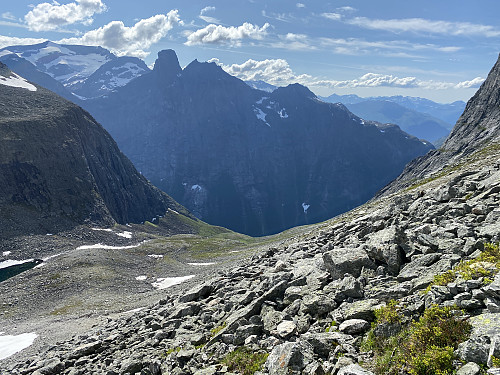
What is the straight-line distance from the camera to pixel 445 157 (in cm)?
14762

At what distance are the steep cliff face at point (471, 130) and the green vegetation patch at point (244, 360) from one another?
443ft

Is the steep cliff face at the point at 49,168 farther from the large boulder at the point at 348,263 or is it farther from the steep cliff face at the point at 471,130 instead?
the steep cliff face at the point at 471,130

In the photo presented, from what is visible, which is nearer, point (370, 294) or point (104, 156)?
point (370, 294)

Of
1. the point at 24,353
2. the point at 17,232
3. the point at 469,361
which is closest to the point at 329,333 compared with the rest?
the point at 469,361

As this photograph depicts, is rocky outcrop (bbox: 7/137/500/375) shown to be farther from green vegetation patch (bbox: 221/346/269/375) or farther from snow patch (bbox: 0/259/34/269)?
snow patch (bbox: 0/259/34/269)

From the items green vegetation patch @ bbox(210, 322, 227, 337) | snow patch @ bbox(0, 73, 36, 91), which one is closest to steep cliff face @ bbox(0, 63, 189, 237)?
snow patch @ bbox(0, 73, 36, 91)

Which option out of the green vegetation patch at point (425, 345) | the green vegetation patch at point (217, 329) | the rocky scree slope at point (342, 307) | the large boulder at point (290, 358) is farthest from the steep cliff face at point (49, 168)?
the green vegetation patch at point (425, 345)

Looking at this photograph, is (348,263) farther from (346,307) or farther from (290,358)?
(290,358)

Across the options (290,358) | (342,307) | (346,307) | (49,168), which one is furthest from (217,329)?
(49,168)

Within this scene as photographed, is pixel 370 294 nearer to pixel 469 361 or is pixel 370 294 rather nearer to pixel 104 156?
pixel 469 361

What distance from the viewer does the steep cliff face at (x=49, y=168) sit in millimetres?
127938

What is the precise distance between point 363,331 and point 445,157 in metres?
162

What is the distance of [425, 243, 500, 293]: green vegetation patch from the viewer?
33.5ft

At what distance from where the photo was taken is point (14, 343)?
1647 inches
